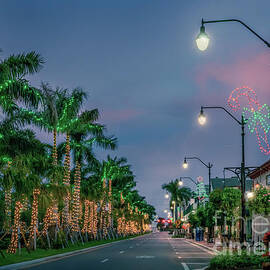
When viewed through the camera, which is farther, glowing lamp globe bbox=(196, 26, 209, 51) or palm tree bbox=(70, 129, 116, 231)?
palm tree bbox=(70, 129, 116, 231)

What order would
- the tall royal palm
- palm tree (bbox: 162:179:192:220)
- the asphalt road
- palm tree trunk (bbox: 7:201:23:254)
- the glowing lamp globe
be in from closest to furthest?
the glowing lamp globe, the asphalt road, palm tree trunk (bbox: 7:201:23:254), the tall royal palm, palm tree (bbox: 162:179:192:220)

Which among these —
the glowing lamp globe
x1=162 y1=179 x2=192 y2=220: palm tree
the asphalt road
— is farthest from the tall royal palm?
x1=162 y1=179 x2=192 y2=220: palm tree

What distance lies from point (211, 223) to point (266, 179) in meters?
7.81

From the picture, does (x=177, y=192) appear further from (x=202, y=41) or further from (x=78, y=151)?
(x=202, y=41)

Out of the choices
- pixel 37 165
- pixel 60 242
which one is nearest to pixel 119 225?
pixel 60 242

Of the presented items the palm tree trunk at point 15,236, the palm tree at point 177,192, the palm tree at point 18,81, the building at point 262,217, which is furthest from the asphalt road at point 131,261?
the palm tree at point 177,192

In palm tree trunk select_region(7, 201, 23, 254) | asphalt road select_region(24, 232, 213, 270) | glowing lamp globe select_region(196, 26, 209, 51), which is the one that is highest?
glowing lamp globe select_region(196, 26, 209, 51)

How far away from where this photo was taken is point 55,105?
111 feet

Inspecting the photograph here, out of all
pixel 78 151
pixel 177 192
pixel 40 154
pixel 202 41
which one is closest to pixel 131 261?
pixel 40 154

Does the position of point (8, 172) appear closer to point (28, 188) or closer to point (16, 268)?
point (28, 188)

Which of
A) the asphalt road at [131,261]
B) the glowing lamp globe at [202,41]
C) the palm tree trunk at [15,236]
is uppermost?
the glowing lamp globe at [202,41]

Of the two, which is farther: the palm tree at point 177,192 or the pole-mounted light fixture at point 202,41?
the palm tree at point 177,192

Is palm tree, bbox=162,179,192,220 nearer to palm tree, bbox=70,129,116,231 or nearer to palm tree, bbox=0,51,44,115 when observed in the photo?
palm tree, bbox=70,129,116,231

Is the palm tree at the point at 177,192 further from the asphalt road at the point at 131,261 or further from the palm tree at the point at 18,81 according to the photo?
the palm tree at the point at 18,81
